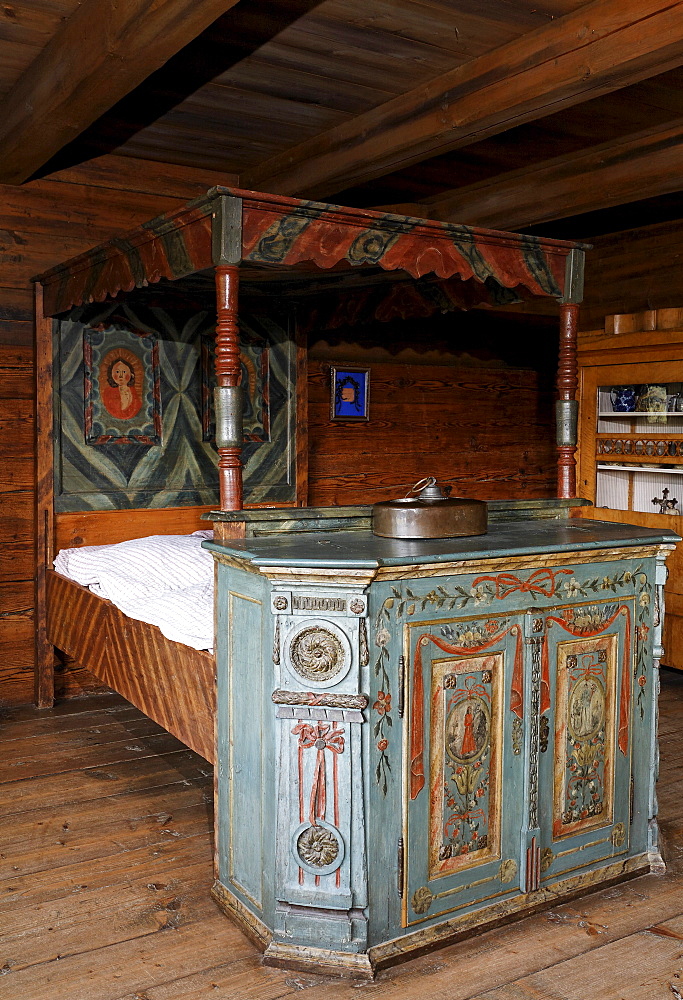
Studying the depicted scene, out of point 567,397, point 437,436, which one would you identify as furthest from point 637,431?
point 567,397

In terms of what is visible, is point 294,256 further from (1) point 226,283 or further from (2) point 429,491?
(2) point 429,491

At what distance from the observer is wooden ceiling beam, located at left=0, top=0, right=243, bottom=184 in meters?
2.48

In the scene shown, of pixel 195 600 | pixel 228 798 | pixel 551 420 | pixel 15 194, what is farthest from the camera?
pixel 551 420

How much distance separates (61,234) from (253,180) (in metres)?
1.02

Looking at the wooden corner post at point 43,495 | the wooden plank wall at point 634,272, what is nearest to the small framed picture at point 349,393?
the wooden plank wall at point 634,272

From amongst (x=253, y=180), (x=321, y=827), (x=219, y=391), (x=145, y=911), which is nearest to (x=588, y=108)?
(x=253, y=180)

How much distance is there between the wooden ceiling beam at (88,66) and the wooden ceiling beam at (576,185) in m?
2.15

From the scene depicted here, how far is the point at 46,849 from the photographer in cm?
284

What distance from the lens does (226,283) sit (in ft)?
8.47

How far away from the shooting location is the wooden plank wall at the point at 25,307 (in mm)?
4195

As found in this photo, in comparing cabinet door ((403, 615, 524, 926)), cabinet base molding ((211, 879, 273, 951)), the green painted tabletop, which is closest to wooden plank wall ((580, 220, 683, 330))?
the green painted tabletop

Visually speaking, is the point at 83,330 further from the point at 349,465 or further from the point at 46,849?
the point at 46,849

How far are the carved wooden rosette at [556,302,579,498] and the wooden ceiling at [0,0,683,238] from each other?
2.36ft

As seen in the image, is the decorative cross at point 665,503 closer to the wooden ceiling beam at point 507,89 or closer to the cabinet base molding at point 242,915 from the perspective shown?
the wooden ceiling beam at point 507,89
